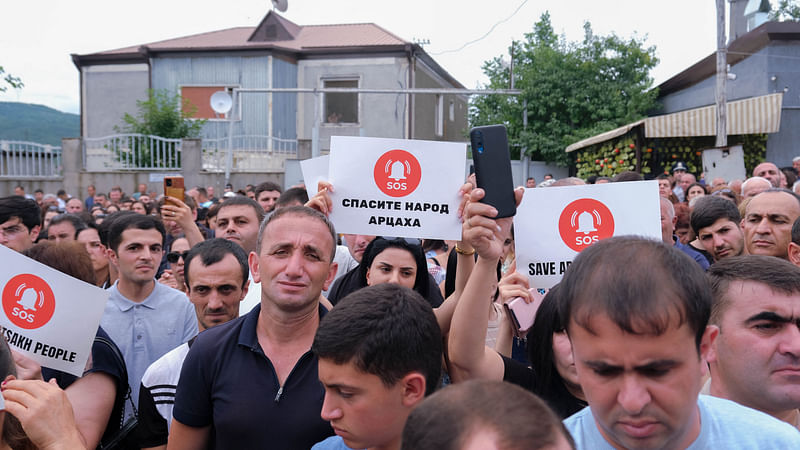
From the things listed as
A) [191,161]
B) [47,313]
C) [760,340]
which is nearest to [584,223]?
[760,340]

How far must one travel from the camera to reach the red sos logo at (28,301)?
2.87 meters

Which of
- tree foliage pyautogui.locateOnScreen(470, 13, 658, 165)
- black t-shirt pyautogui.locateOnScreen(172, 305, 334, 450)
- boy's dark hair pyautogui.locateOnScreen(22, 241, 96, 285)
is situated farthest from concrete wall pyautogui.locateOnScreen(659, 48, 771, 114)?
black t-shirt pyautogui.locateOnScreen(172, 305, 334, 450)

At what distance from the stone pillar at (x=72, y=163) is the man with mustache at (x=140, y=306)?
58.9 ft

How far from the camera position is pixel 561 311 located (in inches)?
68.1

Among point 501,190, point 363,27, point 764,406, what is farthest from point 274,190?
→ point 363,27

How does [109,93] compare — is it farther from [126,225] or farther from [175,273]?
[126,225]

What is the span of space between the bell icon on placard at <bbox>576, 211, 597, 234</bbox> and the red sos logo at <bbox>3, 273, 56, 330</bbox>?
2405mm

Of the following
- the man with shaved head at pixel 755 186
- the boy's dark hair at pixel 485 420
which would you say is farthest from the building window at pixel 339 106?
the boy's dark hair at pixel 485 420

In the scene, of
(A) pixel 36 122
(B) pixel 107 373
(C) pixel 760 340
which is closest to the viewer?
(C) pixel 760 340

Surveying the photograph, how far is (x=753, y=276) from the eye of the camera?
2.23 meters

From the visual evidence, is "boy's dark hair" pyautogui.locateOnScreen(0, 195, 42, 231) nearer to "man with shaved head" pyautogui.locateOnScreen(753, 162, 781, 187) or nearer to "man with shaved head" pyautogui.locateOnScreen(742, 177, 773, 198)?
"man with shaved head" pyautogui.locateOnScreen(742, 177, 773, 198)

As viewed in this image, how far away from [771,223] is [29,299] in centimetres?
433

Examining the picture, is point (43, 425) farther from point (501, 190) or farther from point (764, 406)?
point (764, 406)

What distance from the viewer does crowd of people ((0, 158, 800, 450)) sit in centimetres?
154
